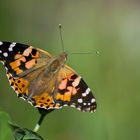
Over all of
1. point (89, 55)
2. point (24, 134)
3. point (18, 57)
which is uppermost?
point (18, 57)

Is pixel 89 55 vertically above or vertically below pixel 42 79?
below

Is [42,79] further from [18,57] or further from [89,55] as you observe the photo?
[89,55]

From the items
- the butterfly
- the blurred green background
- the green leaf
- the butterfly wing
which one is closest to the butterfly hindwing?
the butterfly

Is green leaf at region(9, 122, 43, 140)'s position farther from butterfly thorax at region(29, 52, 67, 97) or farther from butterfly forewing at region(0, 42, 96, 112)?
butterfly thorax at region(29, 52, 67, 97)

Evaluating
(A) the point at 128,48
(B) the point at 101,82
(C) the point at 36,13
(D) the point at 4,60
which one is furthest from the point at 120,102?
(C) the point at 36,13

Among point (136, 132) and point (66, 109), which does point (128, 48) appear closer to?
point (66, 109)

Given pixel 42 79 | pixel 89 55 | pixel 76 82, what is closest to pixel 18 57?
pixel 42 79
